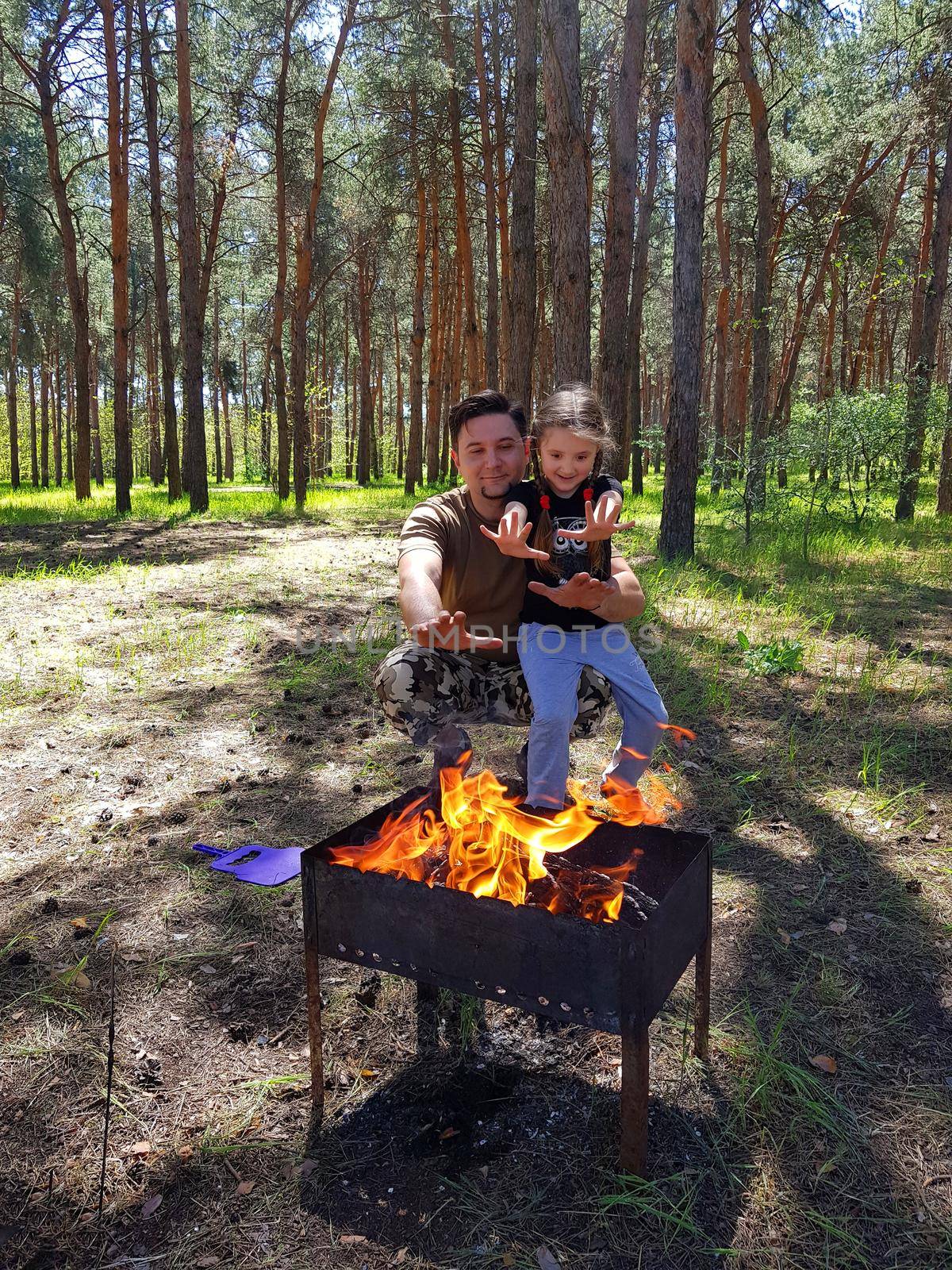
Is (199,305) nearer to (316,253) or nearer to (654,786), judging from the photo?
(316,253)

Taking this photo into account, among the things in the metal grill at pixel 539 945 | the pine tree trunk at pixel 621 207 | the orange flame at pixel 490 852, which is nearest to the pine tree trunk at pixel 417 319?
the pine tree trunk at pixel 621 207

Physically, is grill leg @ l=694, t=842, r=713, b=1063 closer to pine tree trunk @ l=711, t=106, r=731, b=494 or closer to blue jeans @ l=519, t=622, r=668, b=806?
blue jeans @ l=519, t=622, r=668, b=806

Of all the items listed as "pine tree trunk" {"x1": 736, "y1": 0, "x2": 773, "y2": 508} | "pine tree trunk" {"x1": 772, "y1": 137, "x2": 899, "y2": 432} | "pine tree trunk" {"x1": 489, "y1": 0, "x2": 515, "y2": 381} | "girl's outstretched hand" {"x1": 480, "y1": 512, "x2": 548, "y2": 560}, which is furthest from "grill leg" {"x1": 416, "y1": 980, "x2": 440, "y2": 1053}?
"pine tree trunk" {"x1": 772, "y1": 137, "x2": 899, "y2": 432}

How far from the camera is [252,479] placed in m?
43.3

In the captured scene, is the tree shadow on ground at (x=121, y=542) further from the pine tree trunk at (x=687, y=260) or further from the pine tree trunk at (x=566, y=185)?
the pine tree trunk at (x=687, y=260)

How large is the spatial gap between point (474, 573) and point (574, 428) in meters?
0.69

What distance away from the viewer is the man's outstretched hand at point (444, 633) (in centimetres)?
243

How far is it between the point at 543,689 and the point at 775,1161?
154cm

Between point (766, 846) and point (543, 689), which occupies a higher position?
point (543, 689)

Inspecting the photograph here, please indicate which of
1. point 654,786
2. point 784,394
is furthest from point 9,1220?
point 784,394

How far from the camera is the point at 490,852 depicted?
2.40m

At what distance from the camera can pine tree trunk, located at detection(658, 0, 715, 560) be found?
353 inches

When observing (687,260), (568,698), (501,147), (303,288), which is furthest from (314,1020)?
(501,147)

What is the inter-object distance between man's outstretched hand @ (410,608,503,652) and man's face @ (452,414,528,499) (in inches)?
33.9
